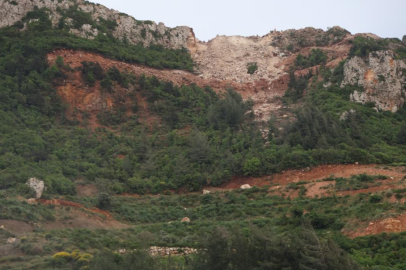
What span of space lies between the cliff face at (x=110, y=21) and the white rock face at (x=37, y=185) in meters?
23.9

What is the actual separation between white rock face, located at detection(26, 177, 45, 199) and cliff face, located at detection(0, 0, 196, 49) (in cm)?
2386

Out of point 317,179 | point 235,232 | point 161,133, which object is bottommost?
point 235,232

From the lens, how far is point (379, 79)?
47.2m

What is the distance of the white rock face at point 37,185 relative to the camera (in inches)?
1288

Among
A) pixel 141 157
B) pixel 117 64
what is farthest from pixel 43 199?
pixel 117 64

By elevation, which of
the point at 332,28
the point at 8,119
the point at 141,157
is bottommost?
the point at 141,157

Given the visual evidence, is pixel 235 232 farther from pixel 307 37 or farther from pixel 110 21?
pixel 307 37

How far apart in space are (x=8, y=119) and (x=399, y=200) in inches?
1151

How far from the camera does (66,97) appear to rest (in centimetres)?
4884

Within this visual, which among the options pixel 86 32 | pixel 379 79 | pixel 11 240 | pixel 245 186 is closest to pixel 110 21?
pixel 86 32

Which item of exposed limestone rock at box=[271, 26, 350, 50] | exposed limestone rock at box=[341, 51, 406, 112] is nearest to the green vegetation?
exposed limestone rock at box=[341, 51, 406, 112]

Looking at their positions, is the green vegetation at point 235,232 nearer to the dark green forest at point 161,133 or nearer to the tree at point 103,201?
the tree at point 103,201

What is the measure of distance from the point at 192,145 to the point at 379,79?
54.9ft

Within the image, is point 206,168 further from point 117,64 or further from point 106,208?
point 117,64
